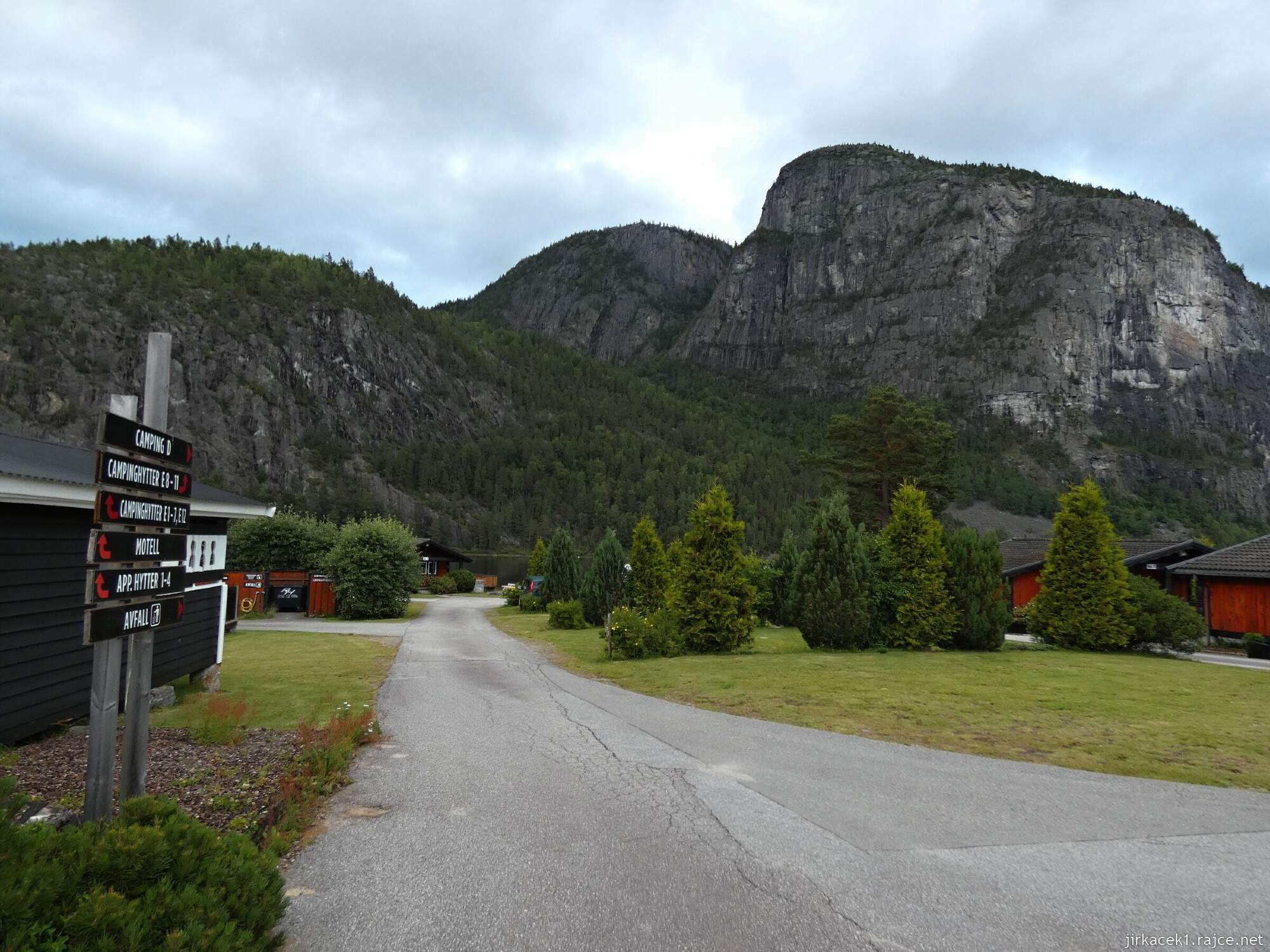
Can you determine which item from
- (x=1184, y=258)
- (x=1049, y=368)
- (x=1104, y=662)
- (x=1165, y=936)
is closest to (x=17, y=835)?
(x=1165, y=936)

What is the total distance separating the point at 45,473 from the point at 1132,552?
117 ft

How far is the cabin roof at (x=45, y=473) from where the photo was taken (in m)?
6.41

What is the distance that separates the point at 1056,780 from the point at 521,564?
10575 centimetres

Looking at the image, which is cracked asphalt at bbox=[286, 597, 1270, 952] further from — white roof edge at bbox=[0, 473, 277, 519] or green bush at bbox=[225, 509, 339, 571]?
green bush at bbox=[225, 509, 339, 571]

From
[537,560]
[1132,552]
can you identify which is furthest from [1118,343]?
[537,560]

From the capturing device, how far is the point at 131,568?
4.22m

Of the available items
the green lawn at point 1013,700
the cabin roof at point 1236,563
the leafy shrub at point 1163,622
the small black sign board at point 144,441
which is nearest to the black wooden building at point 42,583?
the small black sign board at point 144,441

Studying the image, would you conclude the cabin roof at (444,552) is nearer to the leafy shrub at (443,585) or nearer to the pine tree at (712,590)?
the leafy shrub at (443,585)

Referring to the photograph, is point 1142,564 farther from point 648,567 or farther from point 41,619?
point 41,619

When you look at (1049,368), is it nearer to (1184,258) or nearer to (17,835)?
(1184,258)

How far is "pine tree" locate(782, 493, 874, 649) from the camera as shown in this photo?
18062 mm

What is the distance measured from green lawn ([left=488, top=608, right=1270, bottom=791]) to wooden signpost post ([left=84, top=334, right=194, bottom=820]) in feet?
25.0

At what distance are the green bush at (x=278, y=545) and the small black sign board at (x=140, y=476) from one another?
2923 centimetres

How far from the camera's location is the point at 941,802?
20.0 ft
